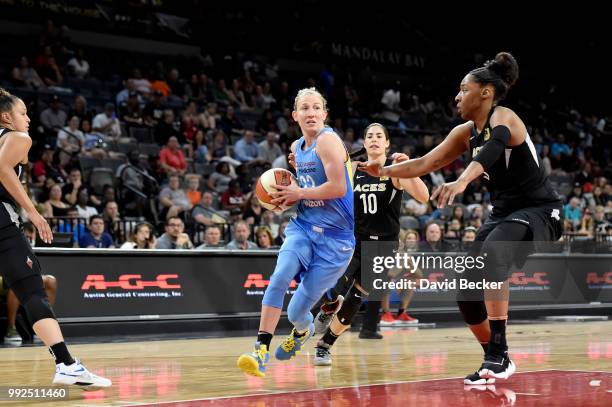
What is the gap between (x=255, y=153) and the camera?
1862cm

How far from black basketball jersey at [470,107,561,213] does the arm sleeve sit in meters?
0.18

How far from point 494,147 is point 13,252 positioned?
3047mm

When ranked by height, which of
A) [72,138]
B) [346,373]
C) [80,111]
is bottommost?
[346,373]

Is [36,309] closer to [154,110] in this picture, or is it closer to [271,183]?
[271,183]

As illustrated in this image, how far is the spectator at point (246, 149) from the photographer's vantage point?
18.5 m

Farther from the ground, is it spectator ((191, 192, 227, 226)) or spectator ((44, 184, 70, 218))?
spectator ((44, 184, 70, 218))

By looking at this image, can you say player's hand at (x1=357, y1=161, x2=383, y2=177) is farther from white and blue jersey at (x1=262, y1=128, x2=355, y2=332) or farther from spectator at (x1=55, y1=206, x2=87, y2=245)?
spectator at (x1=55, y1=206, x2=87, y2=245)

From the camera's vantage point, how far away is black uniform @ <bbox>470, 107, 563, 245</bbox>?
19.6 ft

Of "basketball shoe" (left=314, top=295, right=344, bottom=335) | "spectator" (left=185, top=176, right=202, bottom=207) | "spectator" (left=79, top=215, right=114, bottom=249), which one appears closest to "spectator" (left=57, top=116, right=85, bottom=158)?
"spectator" (left=185, top=176, right=202, bottom=207)

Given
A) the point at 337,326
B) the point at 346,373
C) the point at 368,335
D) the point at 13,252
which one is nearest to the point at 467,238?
the point at 368,335

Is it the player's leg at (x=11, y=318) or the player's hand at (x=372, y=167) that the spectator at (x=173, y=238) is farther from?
the player's hand at (x=372, y=167)

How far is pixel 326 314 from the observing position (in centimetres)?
770

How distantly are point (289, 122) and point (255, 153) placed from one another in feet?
9.70

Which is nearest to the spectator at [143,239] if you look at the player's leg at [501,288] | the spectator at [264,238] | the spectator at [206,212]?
the spectator at [264,238]
